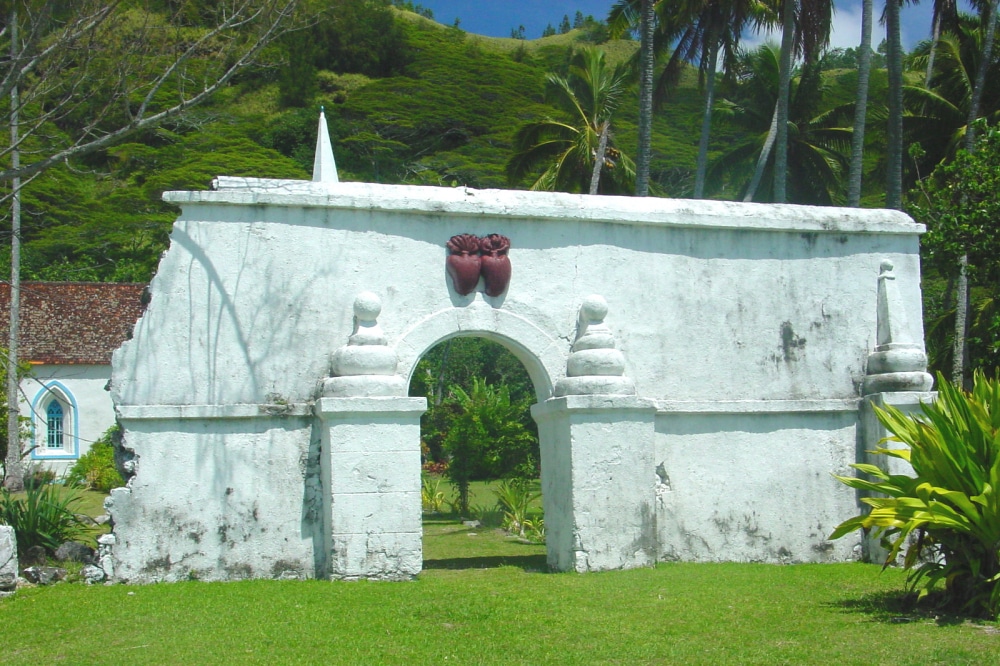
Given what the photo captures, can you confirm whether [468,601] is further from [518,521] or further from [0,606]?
[518,521]

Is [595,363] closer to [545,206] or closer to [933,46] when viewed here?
[545,206]

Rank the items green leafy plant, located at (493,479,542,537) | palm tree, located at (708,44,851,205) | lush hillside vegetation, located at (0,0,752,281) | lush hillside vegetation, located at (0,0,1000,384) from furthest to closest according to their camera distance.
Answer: lush hillside vegetation, located at (0,0,752,281)
palm tree, located at (708,44,851,205)
lush hillside vegetation, located at (0,0,1000,384)
green leafy plant, located at (493,479,542,537)

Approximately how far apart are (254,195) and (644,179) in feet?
36.2

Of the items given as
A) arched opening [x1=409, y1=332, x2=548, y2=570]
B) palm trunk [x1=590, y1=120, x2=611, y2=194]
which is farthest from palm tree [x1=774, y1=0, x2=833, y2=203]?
arched opening [x1=409, y1=332, x2=548, y2=570]

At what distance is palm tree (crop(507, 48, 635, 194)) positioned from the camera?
2545 cm

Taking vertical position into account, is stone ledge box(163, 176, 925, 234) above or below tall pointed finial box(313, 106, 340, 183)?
below

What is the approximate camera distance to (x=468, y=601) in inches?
332

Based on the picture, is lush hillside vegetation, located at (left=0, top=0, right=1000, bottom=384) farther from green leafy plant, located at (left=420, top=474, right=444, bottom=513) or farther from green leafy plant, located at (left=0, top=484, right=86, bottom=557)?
green leafy plant, located at (left=420, top=474, right=444, bottom=513)

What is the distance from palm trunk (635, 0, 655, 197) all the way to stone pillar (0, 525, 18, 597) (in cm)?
1306

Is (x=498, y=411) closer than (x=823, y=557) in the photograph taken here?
No

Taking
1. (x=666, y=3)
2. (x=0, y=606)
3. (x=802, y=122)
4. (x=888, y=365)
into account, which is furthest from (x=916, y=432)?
(x=802, y=122)

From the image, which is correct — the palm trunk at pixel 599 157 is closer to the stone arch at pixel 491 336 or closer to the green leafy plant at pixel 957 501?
the stone arch at pixel 491 336

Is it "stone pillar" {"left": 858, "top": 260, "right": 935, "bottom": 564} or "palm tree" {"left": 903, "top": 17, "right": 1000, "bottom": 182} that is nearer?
"stone pillar" {"left": 858, "top": 260, "right": 935, "bottom": 564}

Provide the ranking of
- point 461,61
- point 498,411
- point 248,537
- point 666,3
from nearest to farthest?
point 248,537 → point 498,411 → point 666,3 → point 461,61
